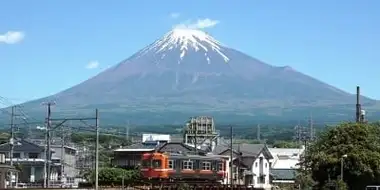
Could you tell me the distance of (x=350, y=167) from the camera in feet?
145

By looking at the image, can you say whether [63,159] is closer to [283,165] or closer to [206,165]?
[283,165]

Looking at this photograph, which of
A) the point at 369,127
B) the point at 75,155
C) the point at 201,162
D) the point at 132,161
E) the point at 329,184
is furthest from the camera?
the point at 75,155

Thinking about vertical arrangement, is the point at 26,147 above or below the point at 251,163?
above

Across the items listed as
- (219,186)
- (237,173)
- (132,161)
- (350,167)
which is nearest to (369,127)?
(350,167)

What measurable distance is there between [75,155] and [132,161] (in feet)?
89.6

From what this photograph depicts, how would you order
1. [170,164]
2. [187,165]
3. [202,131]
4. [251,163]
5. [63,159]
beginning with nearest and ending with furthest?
[170,164], [187,165], [251,163], [202,131], [63,159]

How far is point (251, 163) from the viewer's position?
67938 mm

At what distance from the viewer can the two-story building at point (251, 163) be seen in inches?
2562

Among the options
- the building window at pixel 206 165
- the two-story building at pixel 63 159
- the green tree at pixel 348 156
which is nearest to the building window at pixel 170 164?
the building window at pixel 206 165

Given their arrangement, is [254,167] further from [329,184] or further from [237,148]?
[329,184]

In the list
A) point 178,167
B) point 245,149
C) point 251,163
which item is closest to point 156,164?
point 178,167

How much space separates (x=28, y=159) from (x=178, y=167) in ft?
92.9

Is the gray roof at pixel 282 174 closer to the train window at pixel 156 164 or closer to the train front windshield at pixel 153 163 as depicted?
the train front windshield at pixel 153 163

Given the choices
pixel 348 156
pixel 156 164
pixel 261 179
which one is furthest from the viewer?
pixel 261 179
